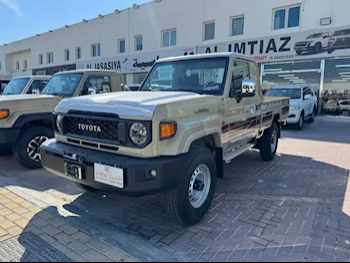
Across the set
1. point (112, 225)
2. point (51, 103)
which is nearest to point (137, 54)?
point (51, 103)

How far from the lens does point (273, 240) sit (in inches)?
115

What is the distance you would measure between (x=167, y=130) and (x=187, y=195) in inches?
32.1

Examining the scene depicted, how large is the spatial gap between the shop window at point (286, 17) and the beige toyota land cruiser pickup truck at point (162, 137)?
12202 millimetres

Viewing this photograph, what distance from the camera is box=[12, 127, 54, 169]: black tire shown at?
493cm

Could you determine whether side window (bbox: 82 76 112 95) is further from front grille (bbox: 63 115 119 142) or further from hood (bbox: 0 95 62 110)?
front grille (bbox: 63 115 119 142)

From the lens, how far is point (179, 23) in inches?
712

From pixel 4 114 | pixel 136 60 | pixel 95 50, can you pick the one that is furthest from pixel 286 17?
pixel 95 50

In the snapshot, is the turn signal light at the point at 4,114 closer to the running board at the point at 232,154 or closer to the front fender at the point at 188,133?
the front fender at the point at 188,133

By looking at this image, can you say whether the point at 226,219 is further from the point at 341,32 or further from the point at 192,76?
the point at 341,32

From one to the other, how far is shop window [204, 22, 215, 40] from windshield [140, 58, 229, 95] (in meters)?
13.6

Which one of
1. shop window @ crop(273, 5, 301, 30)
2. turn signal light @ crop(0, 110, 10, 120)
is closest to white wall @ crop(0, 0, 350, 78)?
shop window @ crop(273, 5, 301, 30)

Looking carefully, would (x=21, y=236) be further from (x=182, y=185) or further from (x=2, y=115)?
(x=2, y=115)

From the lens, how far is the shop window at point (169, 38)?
1871cm

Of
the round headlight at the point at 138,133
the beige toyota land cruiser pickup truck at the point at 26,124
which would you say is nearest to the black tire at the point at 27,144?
the beige toyota land cruiser pickup truck at the point at 26,124
